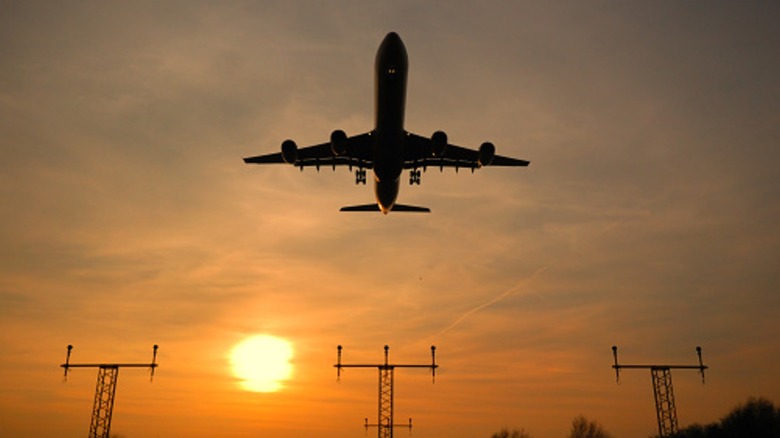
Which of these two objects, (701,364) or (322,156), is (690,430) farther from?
(322,156)

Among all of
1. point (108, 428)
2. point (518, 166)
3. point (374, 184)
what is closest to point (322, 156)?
point (374, 184)

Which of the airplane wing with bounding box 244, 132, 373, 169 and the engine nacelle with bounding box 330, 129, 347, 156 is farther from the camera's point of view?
the airplane wing with bounding box 244, 132, 373, 169

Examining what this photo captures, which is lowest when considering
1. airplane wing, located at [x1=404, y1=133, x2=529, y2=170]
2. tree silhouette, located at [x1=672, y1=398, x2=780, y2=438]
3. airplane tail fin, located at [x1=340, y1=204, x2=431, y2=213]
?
tree silhouette, located at [x1=672, y1=398, x2=780, y2=438]

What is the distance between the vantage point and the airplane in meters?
42.0

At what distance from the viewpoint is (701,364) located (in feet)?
215

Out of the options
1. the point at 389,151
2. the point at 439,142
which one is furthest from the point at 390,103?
the point at 439,142

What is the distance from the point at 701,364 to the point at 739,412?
708 inches

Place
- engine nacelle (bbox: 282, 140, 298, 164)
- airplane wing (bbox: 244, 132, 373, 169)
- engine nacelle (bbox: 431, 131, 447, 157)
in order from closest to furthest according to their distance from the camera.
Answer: engine nacelle (bbox: 431, 131, 447, 157) < engine nacelle (bbox: 282, 140, 298, 164) < airplane wing (bbox: 244, 132, 373, 169)

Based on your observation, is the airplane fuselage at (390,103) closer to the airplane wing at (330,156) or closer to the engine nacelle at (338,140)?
the engine nacelle at (338,140)

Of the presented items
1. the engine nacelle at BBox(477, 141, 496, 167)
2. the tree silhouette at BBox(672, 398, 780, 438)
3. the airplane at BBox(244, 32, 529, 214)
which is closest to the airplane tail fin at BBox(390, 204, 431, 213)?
the airplane at BBox(244, 32, 529, 214)

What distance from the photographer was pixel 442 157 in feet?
185

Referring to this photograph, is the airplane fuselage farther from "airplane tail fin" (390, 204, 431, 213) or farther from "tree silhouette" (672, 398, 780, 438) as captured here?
"tree silhouette" (672, 398, 780, 438)

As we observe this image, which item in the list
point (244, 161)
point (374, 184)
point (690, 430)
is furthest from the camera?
point (690, 430)

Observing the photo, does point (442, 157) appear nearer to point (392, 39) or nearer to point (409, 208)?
point (409, 208)
